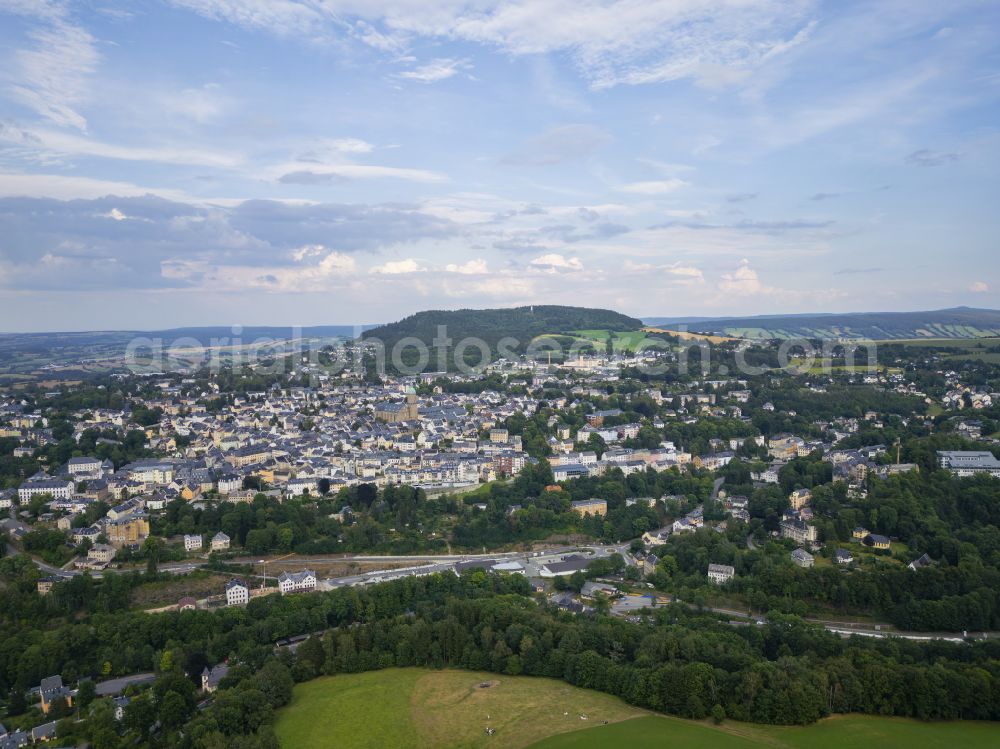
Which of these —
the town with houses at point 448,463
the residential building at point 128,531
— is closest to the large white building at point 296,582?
the town with houses at point 448,463

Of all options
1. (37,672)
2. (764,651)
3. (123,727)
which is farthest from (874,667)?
(37,672)

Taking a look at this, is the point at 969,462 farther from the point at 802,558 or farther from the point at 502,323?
the point at 502,323

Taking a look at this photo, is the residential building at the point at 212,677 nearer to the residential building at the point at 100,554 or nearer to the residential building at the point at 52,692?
the residential building at the point at 52,692

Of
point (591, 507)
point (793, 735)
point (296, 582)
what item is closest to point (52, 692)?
point (296, 582)

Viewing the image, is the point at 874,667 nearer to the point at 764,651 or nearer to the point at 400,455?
the point at 764,651

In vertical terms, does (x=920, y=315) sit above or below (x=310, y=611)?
above
